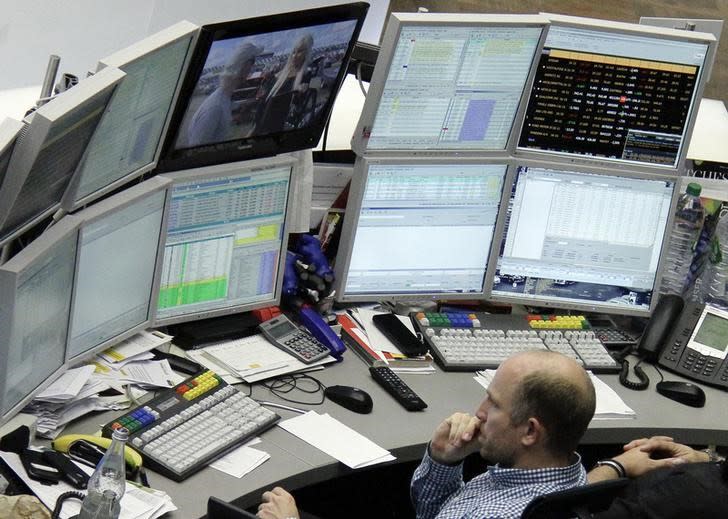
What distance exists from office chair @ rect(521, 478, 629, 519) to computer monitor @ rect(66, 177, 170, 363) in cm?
107

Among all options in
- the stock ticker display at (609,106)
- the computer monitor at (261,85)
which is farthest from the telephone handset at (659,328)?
the computer monitor at (261,85)

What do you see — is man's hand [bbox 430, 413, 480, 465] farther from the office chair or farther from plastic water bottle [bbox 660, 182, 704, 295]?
plastic water bottle [bbox 660, 182, 704, 295]

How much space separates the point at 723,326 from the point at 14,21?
2.96 m

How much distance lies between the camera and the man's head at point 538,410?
247 centimetres

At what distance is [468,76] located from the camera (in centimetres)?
329

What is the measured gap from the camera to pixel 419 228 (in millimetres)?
3393

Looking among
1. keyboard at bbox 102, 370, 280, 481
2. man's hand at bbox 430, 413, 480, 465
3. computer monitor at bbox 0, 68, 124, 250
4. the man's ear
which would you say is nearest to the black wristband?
man's hand at bbox 430, 413, 480, 465

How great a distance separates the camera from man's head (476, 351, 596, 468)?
2.47 meters

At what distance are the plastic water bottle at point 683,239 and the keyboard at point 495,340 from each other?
0.35m

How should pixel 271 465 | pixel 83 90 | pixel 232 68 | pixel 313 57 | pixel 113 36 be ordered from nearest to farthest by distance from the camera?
pixel 83 90, pixel 271 465, pixel 232 68, pixel 313 57, pixel 113 36

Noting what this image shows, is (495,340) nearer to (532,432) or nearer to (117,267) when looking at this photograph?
(532,432)

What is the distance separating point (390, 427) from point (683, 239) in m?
1.28

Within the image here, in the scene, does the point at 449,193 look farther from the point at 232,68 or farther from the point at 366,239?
the point at 232,68

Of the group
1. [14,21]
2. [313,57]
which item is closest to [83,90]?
[313,57]
